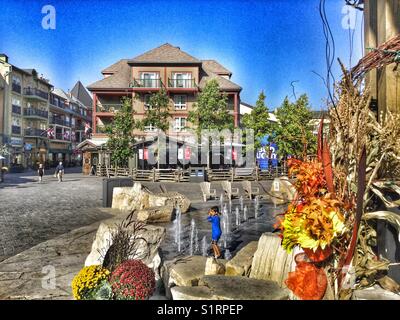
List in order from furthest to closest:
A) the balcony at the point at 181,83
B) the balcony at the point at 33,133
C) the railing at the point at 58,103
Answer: the railing at the point at 58,103 < the balcony at the point at 33,133 < the balcony at the point at 181,83

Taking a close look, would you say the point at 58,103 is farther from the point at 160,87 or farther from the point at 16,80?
the point at 160,87

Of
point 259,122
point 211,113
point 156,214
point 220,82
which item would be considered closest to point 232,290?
point 156,214

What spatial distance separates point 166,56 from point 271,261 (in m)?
37.2

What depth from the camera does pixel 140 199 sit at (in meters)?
12.5

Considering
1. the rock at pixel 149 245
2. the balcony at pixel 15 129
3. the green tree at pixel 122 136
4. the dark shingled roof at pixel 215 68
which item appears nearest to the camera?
the rock at pixel 149 245

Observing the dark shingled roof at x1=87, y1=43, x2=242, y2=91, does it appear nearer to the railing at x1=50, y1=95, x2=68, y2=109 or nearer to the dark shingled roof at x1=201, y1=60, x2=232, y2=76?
the dark shingled roof at x1=201, y1=60, x2=232, y2=76

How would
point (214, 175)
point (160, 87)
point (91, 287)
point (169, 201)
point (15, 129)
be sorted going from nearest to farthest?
point (91, 287) < point (169, 201) < point (214, 175) < point (160, 87) < point (15, 129)

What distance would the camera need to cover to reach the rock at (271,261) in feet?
11.3

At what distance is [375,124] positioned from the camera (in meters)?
2.88

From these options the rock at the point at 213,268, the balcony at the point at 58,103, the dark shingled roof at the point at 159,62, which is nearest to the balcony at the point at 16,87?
the balcony at the point at 58,103

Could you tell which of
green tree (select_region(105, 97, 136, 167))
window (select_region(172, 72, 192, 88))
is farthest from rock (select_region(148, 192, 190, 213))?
window (select_region(172, 72, 192, 88))

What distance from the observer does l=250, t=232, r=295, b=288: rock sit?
3.44 metres

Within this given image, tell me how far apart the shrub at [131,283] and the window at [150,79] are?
3505 centimetres

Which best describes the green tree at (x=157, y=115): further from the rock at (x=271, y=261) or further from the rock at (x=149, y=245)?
the rock at (x=271, y=261)
